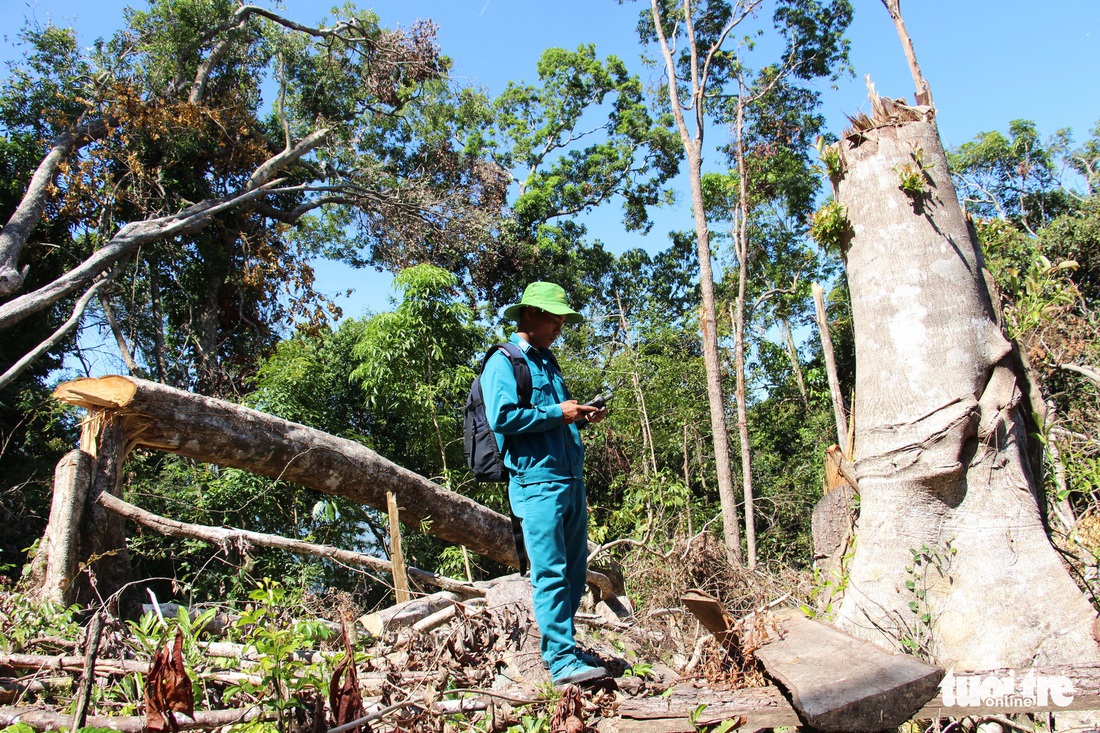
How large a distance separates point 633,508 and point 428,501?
6.14 metres

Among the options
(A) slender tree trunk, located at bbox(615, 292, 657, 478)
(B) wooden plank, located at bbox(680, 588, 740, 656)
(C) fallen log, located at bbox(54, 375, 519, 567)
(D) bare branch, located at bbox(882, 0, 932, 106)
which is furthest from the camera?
(A) slender tree trunk, located at bbox(615, 292, 657, 478)

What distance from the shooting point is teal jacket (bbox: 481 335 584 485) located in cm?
285

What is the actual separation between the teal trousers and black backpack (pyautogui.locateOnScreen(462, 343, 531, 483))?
11cm

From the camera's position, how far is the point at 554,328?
317 cm

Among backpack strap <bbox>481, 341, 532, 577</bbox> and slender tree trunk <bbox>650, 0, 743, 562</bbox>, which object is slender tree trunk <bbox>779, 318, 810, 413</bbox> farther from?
backpack strap <bbox>481, 341, 532, 577</bbox>

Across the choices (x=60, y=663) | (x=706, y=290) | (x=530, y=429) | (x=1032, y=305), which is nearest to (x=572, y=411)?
(x=530, y=429)

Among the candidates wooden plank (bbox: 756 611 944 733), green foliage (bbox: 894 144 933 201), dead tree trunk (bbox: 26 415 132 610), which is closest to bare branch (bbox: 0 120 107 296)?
dead tree trunk (bbox: 26 415 132 610)

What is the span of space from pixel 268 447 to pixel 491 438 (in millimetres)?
2072

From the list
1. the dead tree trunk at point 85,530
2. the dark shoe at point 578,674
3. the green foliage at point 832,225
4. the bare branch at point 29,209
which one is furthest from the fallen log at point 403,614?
the bare branch at point 29,209

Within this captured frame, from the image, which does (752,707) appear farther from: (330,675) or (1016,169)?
(1016,169)

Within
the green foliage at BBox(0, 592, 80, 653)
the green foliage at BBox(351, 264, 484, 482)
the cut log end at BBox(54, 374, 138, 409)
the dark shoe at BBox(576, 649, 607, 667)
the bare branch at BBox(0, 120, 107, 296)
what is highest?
the bare branch at BBox(0, 120, 107, 296)

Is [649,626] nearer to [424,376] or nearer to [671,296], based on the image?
[424,376]

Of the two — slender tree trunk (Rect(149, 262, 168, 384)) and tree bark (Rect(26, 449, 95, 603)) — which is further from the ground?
slender tree trunk (Rect(149, 262, 168, 384))

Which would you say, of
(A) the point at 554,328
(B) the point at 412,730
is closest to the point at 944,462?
(A) the point at 554,328
